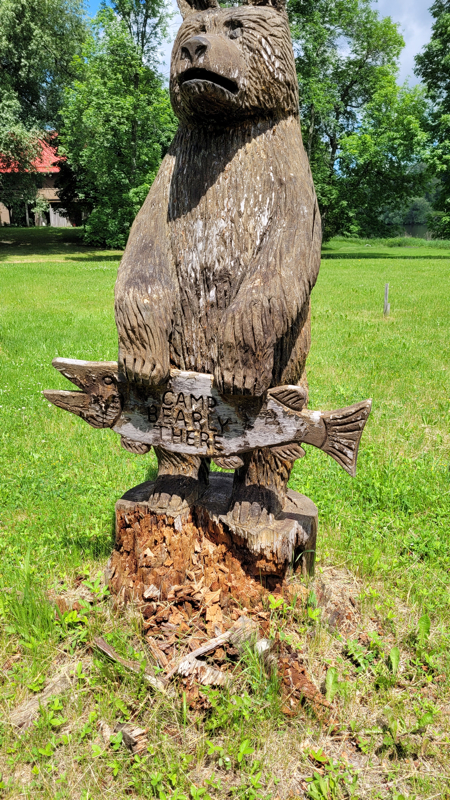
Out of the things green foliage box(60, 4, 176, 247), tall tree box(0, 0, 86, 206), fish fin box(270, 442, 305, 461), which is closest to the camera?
fish fin box(270, 442, 305, 461)

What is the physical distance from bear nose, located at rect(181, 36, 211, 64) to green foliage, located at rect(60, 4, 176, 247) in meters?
17.6

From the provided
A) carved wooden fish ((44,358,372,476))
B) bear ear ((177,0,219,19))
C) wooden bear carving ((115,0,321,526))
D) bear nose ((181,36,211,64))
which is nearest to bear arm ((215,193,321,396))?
wooden bear carving ((115,0,321,526))

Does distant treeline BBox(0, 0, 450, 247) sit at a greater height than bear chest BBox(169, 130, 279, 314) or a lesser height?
greater

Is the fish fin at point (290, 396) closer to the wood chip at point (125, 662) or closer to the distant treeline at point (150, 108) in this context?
the wood chip at point (125, 662)

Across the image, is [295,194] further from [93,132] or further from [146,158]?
[93,132]

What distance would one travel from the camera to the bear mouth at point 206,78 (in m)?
1.81

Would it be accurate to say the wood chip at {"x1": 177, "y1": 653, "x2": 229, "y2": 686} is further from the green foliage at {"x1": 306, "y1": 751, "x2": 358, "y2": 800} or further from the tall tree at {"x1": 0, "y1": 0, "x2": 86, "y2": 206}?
the tall tree at {"x1": 0, "y1": 0, "x2": 86, "y2": 206}

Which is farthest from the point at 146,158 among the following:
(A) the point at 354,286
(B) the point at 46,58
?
(A) the point at 354,286

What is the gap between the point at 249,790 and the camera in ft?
5.86

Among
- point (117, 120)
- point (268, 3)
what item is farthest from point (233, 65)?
point (117, 120)

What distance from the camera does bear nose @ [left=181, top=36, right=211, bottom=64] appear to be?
1736mm

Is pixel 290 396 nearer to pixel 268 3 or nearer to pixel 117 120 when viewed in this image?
pixel 268 3

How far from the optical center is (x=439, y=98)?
24266mm

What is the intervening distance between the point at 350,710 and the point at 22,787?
1148 mm
